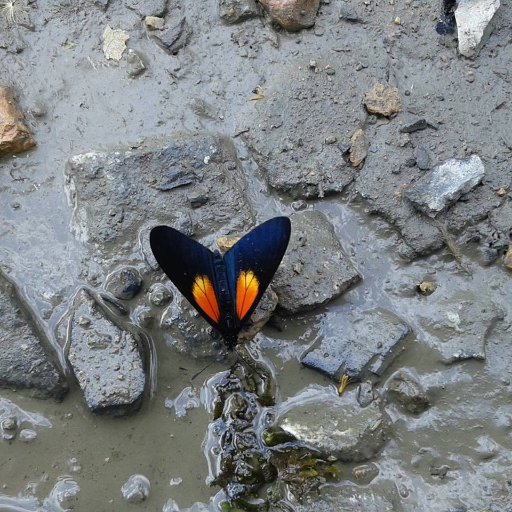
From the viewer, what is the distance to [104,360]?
3197 millimetres

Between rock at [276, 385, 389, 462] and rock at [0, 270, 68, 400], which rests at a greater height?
rock at [0, 270, 68, 400]

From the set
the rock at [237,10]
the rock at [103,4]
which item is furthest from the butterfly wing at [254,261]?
the rock at [103,4]

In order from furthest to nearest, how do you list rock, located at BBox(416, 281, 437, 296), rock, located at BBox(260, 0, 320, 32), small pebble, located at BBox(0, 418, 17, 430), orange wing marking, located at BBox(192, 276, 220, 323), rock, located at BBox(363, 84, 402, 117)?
rock, located at BBox(260, 0, 320, 32) → rock, located at BBox(363, 84, 402, 117) → rock, located at BBox(416, 281, 437, 296) → small pebble, located at BBox(0, 418, 17, 430) → orange wing marking, located at BBox(192, 276, 220, 323)

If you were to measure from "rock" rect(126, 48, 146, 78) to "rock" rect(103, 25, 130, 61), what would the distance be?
0.21 feet

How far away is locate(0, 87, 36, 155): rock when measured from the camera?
3.53 m

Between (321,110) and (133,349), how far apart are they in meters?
1.65

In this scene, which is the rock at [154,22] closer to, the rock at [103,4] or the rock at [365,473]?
the rock at [103,4]

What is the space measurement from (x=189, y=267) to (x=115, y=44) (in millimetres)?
1571

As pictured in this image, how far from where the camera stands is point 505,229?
3.37 meters

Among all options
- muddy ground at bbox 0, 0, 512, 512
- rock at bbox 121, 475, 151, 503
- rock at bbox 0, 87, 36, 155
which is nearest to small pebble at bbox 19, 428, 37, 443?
muddy ground at bbox 0, 0, 512, 512

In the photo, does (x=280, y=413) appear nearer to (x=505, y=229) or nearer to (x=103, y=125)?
(x=505, y=229)

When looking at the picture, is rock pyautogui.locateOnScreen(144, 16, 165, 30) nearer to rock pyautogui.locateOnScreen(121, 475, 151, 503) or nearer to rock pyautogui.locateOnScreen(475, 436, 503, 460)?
rock pyautogui.locateOnScreen(121, 475, 151, 503)

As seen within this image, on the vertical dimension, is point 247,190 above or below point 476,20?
below

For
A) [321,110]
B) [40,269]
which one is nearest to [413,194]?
[321,110]
